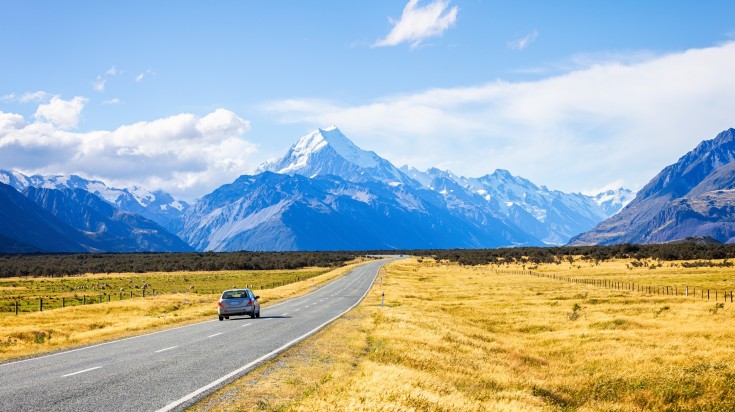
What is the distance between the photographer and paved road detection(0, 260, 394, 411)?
46.4 feet

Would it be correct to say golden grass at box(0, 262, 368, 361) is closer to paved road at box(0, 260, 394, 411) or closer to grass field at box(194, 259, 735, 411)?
paved road at box(0, 260, 394, 411)

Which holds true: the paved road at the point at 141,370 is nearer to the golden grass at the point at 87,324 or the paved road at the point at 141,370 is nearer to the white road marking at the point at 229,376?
the white road marking at the point at 229,376

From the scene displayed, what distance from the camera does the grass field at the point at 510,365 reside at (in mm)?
15562

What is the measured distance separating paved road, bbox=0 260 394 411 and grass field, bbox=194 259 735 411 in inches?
42.1

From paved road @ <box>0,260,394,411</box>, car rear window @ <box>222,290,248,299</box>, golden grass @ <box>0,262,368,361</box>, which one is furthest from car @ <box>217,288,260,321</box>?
paved road @ <box>0,260,394,411</box>

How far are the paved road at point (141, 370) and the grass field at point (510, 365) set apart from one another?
1.07 metres

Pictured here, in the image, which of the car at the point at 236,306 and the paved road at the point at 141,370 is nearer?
the paved road at the point at 141,370

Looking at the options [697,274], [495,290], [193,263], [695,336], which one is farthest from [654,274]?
[193,263]

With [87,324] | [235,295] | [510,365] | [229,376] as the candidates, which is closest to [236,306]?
[235,295]

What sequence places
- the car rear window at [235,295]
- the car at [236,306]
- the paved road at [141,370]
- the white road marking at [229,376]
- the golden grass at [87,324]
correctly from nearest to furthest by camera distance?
the white road marking at [229,376], the paved road at [141,370], the golden grass at [87,324], the car at [236,306], the car rear window at [235,295]

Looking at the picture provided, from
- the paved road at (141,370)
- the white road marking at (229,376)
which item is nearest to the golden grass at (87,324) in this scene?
the paved road at (141,370)

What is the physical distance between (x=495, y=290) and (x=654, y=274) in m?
39.5

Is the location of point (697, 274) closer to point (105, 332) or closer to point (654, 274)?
point (654, 274)

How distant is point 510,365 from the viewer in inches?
986
